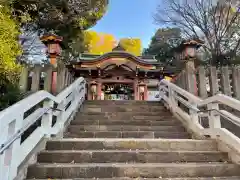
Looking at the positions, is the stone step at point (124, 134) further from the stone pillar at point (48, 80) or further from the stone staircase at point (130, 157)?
the stone pillar at point (48, 80)

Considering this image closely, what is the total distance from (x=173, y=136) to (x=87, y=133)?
5.65ft

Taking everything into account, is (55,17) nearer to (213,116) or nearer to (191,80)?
(191,80)

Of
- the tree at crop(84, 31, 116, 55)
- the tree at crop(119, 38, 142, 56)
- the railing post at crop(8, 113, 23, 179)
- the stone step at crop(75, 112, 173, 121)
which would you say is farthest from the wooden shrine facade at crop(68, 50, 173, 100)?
the tree at crop(119, 38, 142, 56)

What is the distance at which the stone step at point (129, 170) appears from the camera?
9.45 ft

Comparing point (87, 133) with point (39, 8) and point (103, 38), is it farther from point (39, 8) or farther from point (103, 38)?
point (103, 38)

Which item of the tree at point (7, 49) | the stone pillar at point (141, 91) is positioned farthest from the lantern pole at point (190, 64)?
the stone pillar at point (141, 91)

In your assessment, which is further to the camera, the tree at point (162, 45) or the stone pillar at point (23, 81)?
the tree at point (162, 45)

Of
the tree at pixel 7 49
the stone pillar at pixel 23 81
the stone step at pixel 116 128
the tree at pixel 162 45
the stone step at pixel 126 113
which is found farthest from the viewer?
the tree at pixel 162 45

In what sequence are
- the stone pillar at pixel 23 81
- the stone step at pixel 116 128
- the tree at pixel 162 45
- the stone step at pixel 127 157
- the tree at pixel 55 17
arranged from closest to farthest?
1. the stone step at pixel 127 157
2. the stone step at pixel 116 128
3. the stone pillar at pixel 23 81
4. the tree at pixel 55 17
5. the tree at pixel 162 45

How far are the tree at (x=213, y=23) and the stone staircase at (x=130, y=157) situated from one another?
9.76 metres

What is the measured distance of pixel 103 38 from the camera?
2673 centimetres

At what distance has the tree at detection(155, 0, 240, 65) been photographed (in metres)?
12.9

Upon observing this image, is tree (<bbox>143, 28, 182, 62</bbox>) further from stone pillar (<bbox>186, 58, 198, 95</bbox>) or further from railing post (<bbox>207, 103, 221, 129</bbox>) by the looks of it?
railing post (<bbox>207, 103, 221, 129</bbox>)

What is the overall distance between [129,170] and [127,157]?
404 mm
